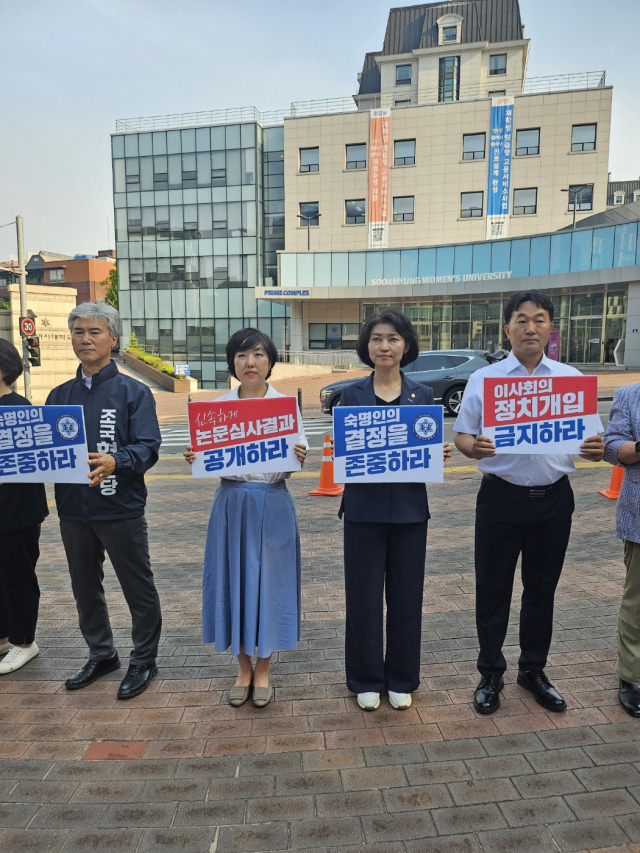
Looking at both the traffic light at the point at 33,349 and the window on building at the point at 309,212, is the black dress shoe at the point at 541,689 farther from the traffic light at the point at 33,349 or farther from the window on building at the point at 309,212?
the window on building at the point at 309,212

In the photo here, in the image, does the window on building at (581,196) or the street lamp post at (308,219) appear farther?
the street lamp post at (308,219)

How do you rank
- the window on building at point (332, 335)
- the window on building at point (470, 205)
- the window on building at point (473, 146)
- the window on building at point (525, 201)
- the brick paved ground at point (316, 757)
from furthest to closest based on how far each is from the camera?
the window on building at point (332, 335) < the window on building at point (470, 205) < the window on building at point (473, 146) < the window on building at point (525, 201) < the brick paved ground at point (316, 757)

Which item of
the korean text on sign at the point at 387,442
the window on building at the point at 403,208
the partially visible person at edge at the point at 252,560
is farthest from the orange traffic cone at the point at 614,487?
the window on building at the point at 403,208

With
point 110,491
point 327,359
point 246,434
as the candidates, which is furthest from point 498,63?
point 110,491

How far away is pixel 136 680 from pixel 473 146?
44778 mm

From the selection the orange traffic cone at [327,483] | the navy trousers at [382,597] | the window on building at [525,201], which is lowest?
the orange traffic cone at [327,483]

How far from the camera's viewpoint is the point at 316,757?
294cm

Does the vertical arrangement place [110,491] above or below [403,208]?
below

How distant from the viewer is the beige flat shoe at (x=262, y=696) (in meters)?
3.38

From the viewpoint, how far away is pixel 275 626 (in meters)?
3.44

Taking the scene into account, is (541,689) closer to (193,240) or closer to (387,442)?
(387,442)

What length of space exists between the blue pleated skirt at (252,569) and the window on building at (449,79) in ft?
170

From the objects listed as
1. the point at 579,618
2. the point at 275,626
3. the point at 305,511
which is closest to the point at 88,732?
the point at 275,626

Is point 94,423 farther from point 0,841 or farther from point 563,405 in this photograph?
point 563,405
